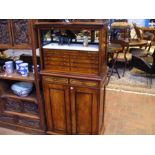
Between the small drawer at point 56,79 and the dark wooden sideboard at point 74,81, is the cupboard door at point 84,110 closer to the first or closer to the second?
the dark wooden sideboard at point 74,81

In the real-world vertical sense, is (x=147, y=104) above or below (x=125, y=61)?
below

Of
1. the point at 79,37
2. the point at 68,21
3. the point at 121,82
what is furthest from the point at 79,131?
the point at 121,82

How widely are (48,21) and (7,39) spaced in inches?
21.4

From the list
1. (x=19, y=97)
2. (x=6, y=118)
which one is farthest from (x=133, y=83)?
(x=6, y=118)

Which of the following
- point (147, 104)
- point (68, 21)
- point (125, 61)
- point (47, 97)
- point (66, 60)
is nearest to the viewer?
point (68, 21)

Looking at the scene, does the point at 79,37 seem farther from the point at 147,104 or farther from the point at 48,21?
the point at 147,104

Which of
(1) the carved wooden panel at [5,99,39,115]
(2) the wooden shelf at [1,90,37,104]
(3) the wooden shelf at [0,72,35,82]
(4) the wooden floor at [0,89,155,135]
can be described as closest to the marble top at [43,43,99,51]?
(3) the wooden shelf at [0,72,35,82]

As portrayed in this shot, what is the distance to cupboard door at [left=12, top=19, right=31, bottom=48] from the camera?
6.64 ft

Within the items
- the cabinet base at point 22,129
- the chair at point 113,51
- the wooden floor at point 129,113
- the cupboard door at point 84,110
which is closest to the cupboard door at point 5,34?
the cupboard door at point 84,110

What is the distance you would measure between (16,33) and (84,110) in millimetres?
1164

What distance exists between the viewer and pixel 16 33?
6.88 ft

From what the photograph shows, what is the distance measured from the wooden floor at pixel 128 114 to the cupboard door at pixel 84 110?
1.75 ft

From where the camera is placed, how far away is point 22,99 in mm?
2488
